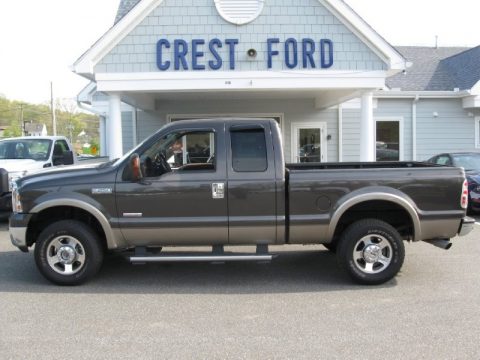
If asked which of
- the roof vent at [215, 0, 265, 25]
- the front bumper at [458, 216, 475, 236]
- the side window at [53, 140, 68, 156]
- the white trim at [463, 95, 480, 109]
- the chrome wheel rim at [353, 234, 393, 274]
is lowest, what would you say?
the chrome wheel rim at [353, 234, 393, 274]

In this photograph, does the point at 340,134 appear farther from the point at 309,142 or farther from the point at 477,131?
the point at 477,131

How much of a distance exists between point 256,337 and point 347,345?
0.78 m

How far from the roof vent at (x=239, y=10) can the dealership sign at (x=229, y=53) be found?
50 centimetres

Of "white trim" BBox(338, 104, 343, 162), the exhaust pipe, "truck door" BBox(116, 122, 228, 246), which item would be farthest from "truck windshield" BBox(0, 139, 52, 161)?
"white trim" BBox(338, 104, 343, 162)

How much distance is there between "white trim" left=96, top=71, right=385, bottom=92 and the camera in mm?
11453

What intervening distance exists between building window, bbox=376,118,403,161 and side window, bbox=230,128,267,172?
11514mm

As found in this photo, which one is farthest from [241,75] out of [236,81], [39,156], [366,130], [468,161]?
[468,161]

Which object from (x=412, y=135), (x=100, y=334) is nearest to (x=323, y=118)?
(x=412, y=135)

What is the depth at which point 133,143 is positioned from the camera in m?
16.2

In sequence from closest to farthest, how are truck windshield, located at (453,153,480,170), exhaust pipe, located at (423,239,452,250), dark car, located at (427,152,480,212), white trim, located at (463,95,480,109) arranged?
exhaust pipe, located at (423,239,452,250)
dark car, located at (427,152,480,212)
truck windshield, located at (453,153,480,170)
white trim, located at (463,95,480,109)

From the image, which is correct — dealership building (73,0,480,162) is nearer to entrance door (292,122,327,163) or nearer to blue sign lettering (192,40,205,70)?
blue sign lettering (192,40,205,70)

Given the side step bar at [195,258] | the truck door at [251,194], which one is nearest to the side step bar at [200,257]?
the side step bar at [195,258]

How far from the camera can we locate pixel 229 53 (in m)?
11.5

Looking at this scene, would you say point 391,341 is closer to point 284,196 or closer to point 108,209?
point 284,196
